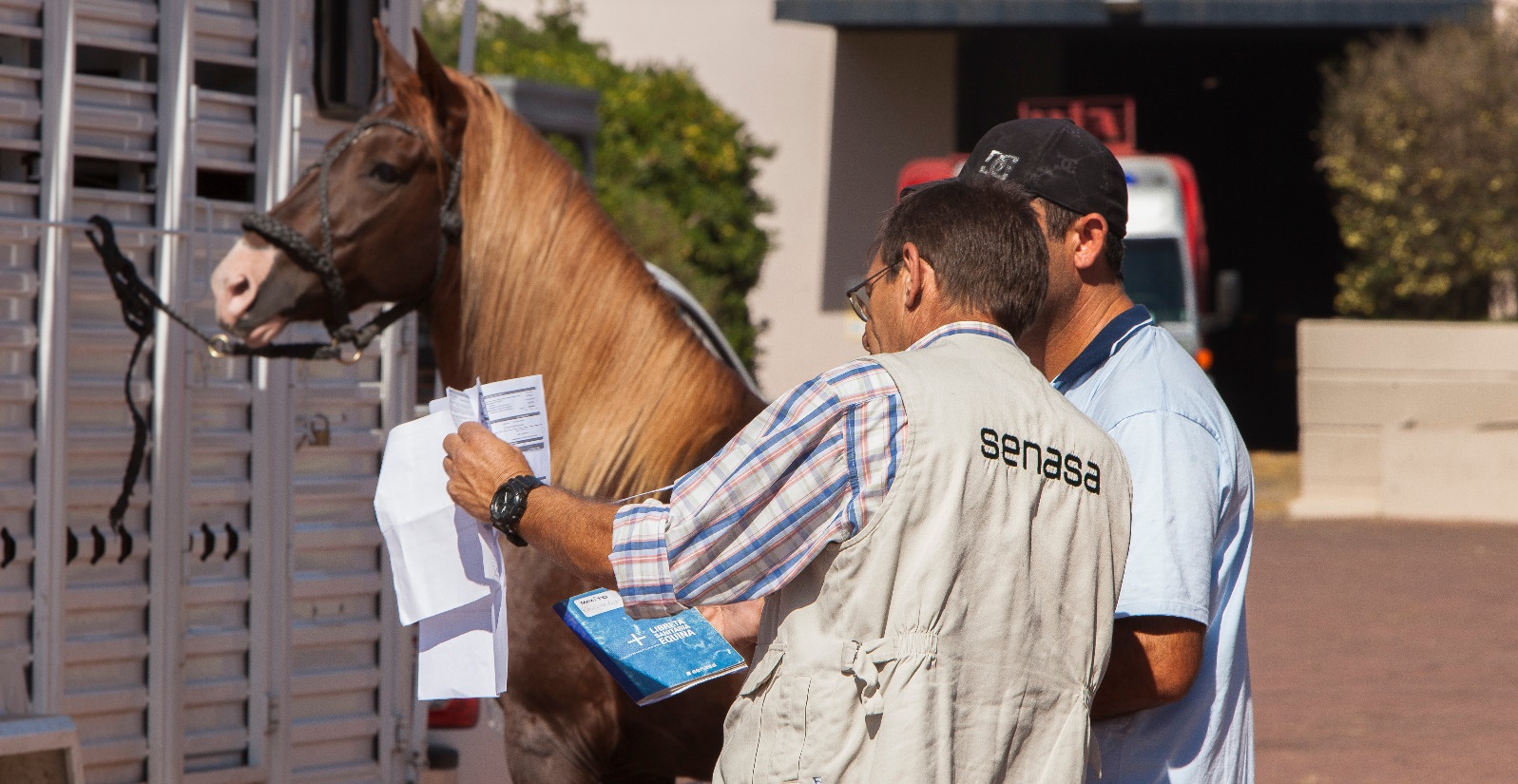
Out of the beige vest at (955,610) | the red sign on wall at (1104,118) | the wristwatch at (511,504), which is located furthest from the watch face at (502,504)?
the red sign on wall at (1104,118)

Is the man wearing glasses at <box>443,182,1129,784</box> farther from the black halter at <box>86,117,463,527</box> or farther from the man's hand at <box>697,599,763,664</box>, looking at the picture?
the black halter at <box>86,117,463,527</box>

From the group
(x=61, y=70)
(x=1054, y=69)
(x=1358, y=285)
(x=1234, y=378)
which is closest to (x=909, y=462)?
(x=61, y=70)

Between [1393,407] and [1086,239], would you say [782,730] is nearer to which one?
[1086,239]

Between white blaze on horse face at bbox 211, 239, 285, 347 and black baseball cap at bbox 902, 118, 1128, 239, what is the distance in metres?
1.82

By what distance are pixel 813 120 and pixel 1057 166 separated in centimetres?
1790

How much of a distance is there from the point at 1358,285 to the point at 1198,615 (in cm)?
1510

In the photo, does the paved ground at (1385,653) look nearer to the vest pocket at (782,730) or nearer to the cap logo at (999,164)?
the cap logo at (999,164)

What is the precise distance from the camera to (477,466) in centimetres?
226

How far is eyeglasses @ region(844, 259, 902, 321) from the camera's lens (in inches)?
82.7

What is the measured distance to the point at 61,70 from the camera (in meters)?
3.51

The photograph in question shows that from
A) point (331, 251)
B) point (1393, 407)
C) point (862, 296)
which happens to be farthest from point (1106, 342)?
point (1393, 407)

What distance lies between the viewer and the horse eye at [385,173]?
3576mm

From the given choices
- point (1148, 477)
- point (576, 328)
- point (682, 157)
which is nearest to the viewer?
point (1148, 477)

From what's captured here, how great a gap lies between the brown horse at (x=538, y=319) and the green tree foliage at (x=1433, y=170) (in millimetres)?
13427
